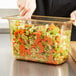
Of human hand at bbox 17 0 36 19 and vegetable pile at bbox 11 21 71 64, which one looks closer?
vegetable pile at bbox 11 21 71 64

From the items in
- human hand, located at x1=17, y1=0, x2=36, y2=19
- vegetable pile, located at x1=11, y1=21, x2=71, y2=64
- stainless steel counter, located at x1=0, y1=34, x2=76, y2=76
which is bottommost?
stainless steel counter, located at x1=0, y1=34, x2=76, y2=76

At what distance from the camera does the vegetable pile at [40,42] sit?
0.81 metres

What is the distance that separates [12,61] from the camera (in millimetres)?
911

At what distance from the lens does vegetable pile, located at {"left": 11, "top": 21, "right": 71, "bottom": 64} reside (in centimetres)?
81

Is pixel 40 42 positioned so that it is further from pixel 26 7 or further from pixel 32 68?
pixel 26 7

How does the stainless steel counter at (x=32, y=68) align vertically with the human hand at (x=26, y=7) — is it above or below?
below

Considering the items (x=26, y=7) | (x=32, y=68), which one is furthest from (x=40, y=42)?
(x=26, y=7)

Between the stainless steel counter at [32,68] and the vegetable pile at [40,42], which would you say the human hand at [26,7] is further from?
the stainless steel counter at [32,68]

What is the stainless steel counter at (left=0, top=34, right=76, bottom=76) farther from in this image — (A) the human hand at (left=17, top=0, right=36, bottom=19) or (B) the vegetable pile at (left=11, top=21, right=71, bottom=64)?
(A) the human hand at (left=17, top=0, right=36, bottom=19)

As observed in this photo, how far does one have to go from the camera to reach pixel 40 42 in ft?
2.71

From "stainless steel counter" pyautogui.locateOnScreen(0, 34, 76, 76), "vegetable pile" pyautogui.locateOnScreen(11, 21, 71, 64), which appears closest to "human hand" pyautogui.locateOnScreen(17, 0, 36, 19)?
"vegetable pile" pyautogui.locateOnScreen(11, 21, 71, 64)

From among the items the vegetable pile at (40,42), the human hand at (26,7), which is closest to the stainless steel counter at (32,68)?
the vegetable pile at (40,42)

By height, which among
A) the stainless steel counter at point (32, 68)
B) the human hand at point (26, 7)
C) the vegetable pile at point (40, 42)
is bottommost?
the stainless steel counter at point (32, 68)

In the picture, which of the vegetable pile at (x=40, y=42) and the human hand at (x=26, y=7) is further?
the human hand at (x=26, y=7)
